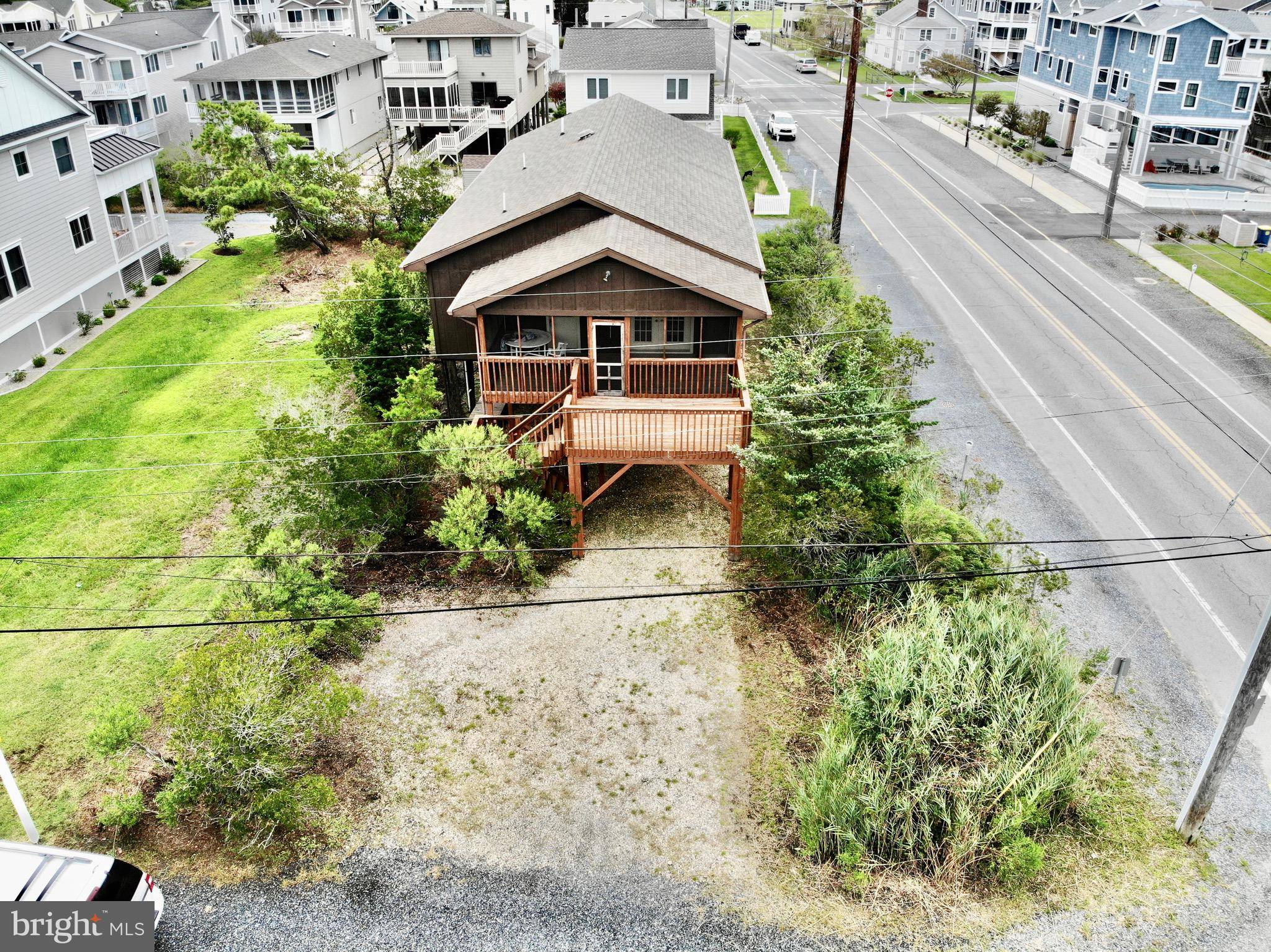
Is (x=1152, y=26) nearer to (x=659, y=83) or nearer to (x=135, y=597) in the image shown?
(x=659, y=83)

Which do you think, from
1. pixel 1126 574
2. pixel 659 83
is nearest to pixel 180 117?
pixel 659 83

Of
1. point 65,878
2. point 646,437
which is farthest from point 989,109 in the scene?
point 65,878

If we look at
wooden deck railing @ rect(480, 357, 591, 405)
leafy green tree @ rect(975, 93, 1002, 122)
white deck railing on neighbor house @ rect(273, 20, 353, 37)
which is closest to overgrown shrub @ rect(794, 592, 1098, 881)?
wooden deck railing @ rect(480, 357, 591, 405)

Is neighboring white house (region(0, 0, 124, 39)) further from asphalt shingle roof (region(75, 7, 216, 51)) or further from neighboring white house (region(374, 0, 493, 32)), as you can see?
neighboring white house (region(374, 0, 493, 32))

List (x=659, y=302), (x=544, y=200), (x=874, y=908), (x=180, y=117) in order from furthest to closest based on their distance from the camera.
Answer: (x=180, y=117) < (x=544, y=200) < (x=659, y=302) < (x=874, y=908)

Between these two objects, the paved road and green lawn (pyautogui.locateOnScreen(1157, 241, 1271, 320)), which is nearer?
the paved road

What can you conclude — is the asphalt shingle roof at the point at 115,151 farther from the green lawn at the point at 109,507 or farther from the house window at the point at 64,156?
the green lawn at the point at 109,507

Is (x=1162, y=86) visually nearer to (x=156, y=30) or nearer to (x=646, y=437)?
(x=646, y=437)
